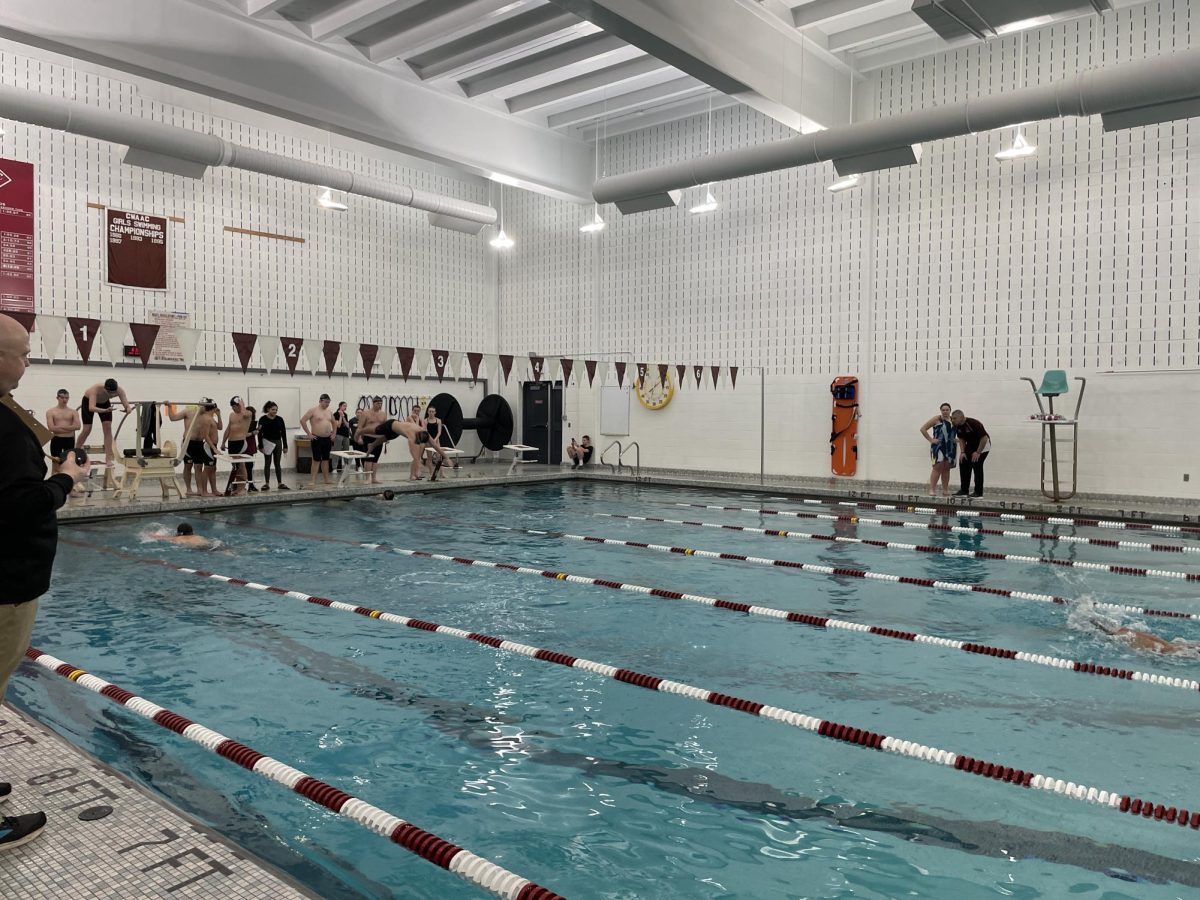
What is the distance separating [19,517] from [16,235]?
12541 millimetres

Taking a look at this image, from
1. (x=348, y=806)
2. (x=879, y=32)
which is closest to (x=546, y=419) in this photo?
(x=879, y=32)

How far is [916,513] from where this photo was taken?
11.0 meters

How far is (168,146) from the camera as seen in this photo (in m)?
11.2

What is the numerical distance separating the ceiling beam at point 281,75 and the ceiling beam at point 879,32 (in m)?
5.59

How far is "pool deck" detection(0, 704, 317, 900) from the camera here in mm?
2047

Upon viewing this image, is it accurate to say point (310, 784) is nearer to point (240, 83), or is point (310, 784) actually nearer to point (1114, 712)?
point (1114, 712)

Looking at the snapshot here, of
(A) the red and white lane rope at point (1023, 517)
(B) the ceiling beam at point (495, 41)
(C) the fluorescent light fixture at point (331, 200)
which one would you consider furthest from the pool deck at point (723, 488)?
(B) the ceiling beam at point (495, 41)

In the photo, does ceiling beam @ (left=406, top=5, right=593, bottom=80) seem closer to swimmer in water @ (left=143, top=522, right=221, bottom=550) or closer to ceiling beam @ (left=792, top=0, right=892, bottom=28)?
ceiling beam @ (left=792, top=0, right=892, bottom=28)

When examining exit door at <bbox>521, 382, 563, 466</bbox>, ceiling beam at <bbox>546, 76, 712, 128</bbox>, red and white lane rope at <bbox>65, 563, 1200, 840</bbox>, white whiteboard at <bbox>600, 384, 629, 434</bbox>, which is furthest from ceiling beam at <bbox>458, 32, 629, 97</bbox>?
red and white lane rope at <bbox>65, 563, 1200, 840</bbox>

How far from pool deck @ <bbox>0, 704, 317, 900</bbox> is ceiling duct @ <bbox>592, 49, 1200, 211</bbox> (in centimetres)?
1024

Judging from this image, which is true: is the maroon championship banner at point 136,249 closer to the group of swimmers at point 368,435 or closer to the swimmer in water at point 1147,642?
the group of swimmers at point 368,435

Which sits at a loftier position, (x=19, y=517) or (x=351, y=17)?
(x=351, y=17)

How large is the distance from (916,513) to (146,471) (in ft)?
32.2

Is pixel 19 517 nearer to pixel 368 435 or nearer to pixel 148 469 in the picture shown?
pixel 148 469
